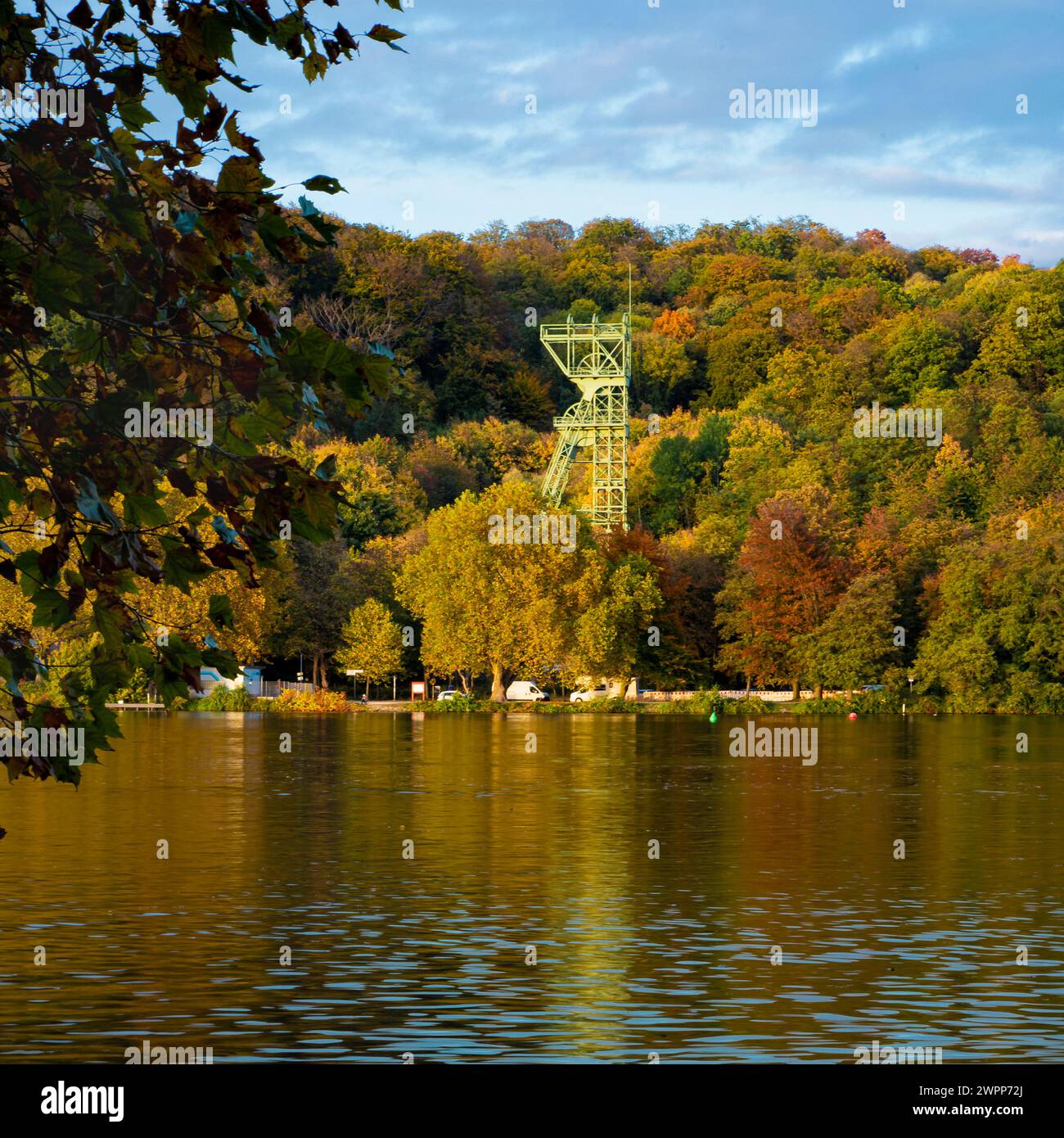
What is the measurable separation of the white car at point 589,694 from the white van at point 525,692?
155cm

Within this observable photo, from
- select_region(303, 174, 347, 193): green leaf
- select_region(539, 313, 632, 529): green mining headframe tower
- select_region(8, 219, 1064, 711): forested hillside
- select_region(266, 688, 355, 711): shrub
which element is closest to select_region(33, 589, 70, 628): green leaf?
select_region(303, 174, 347, 193): green leaf

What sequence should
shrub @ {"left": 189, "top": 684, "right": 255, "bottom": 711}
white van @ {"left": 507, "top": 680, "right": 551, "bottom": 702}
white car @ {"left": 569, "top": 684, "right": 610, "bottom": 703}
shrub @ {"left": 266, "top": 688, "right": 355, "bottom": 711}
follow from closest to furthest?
1. shrub @ {"left": 266, "top": 688, "right": 355, "bottom": 711}
2. shrub @ {"left": 189, "top": 684, "right": 255, "bottom": 711}
3. white van @ {"left": 507, "top": 680, "right": 551, "bottom": 702}
4. white car @ {"left": 569, "top": 684, "right": 610, "bottom": 703}

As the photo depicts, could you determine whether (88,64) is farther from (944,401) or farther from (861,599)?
(944,401)

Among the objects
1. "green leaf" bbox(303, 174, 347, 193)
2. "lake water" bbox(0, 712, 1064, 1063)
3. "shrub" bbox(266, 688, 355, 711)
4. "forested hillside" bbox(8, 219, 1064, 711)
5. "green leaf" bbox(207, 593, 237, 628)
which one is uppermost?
"forested hillside" bbox(8, 219, 1064, 711)

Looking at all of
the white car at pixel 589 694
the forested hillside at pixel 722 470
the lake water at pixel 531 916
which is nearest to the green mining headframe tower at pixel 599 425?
the forested hillside at pixel 722 470

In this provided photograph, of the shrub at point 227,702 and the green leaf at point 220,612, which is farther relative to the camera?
the shrub at point 227,702

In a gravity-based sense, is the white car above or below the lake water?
above

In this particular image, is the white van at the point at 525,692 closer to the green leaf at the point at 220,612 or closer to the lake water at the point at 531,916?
the lake water at the point at 531,916

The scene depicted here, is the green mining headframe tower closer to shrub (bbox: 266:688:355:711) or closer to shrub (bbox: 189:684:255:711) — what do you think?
shrub (bbox: 266:688:355:711)

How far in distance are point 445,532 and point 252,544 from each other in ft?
272

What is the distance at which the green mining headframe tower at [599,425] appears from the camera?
105m

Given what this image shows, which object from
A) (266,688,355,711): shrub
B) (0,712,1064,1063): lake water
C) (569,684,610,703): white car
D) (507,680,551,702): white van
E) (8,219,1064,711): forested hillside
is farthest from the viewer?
(569,684,610,703): white car

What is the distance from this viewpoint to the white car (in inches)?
3804

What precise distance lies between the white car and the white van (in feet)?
5.08
